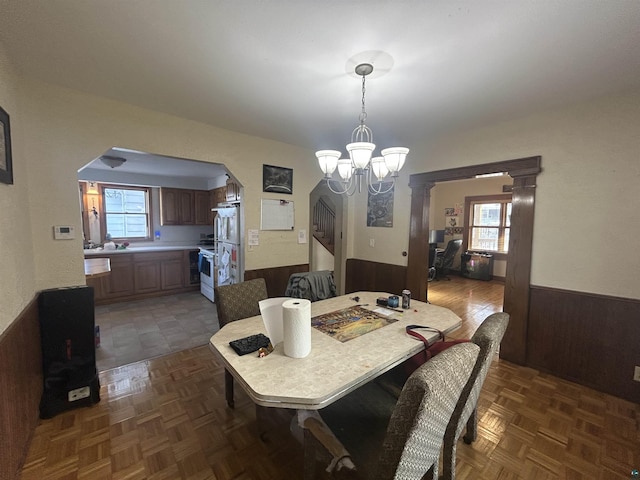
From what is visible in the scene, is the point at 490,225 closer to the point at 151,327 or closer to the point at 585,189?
the point at 585,189

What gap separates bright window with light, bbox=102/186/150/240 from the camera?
16.3 feet

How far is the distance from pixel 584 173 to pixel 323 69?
2365mm

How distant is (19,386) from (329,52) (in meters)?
2.63

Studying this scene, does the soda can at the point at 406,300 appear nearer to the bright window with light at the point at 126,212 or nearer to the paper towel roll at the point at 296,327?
the paper towel roll at the point at 296,327

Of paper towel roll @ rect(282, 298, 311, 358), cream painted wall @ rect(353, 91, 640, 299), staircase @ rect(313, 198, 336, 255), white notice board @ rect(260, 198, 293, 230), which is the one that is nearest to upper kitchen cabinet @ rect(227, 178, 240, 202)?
white notice board @ rect(260, 198, 293, 230)

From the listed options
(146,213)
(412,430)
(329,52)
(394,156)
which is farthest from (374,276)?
(146,213)

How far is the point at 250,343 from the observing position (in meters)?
1.48

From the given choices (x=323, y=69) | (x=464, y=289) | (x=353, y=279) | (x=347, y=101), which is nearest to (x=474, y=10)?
(x=323, y=69)

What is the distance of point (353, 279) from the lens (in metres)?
4.33

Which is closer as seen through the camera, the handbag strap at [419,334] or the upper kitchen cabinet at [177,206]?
the handbag strap at [419,334]

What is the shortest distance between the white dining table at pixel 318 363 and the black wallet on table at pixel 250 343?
29 mm

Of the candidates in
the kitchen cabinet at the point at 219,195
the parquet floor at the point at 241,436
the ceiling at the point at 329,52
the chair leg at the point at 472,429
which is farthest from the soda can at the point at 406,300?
the kitchen cabinet at the point at 219,195

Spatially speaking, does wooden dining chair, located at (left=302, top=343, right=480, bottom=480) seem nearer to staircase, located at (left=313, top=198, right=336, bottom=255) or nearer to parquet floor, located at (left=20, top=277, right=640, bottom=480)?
parquet floor, located at (left=20, top=277, right=640, bottom=480)

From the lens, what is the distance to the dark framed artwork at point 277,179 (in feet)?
10.7
